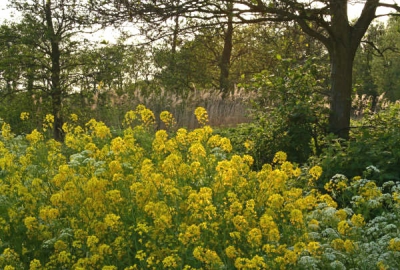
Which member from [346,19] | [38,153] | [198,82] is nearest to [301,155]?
[346,19]

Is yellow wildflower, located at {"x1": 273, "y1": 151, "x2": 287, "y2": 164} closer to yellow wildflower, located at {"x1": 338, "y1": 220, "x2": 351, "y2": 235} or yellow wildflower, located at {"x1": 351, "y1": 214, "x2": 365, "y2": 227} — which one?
yellow wildflower, located at {"x1": 351, "y1": 214, "x2": 365, "y2": 227}

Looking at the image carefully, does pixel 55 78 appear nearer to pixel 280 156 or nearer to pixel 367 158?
pixel 367 158

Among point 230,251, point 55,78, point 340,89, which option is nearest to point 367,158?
point 340,89

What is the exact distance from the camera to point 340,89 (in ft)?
30.0

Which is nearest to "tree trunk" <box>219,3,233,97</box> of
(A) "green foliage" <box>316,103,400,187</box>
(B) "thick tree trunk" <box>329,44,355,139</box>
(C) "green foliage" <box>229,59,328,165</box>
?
(C) "green foliage" <box>229,59,328,165</box>

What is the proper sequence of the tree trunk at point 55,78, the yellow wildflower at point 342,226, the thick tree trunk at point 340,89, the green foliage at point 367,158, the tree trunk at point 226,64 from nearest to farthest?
the yellow wildflower at point 342,226
the green foliage at point 367,158
the thick tree trunk at point 340,89
the tree trunk at point 55,78
the tree trunk at point 226,64

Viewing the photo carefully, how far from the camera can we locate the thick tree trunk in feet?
29.7

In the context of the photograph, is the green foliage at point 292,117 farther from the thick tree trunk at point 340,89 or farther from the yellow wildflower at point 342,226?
the yellow wildflower at point 342,226

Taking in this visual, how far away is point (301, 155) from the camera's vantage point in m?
8.65

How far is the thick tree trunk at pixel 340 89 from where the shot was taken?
905 centimetres

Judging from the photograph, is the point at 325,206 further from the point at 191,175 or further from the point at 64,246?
the point at 64,246

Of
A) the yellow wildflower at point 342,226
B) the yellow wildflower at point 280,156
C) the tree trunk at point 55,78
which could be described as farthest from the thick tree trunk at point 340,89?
the tree trunk at point 55,78

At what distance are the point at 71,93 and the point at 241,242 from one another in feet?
34.8

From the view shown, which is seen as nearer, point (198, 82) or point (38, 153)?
point (38, 153)
